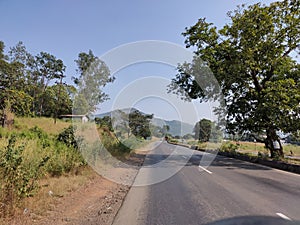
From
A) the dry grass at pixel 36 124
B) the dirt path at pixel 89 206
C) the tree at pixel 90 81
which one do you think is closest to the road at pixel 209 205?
the dirt path at pixel 89 206

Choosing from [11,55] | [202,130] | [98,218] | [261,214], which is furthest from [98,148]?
[202,130]

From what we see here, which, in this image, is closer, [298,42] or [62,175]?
[62,175]

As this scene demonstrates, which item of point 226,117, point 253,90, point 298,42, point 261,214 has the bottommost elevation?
point 261,214

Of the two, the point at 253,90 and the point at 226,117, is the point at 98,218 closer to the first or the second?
the point at 253,90

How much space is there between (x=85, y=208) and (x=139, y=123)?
49.4m

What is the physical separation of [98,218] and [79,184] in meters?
3.59

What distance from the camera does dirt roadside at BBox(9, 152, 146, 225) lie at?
4.79 meters

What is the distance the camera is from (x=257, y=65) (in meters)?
17.1

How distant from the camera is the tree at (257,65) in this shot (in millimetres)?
15234

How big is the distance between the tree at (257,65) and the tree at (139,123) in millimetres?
30580

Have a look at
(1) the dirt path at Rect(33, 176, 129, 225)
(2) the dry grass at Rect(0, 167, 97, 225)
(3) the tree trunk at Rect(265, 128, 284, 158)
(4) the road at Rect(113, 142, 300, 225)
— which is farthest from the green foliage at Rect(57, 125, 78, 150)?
(3) the tree trunk at Rect(265, 128, 284, 158)

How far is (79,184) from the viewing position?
8.34 meters

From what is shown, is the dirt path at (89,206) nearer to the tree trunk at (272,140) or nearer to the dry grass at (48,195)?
the dry grass at (48,195)

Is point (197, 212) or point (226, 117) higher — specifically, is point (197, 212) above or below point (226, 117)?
below
